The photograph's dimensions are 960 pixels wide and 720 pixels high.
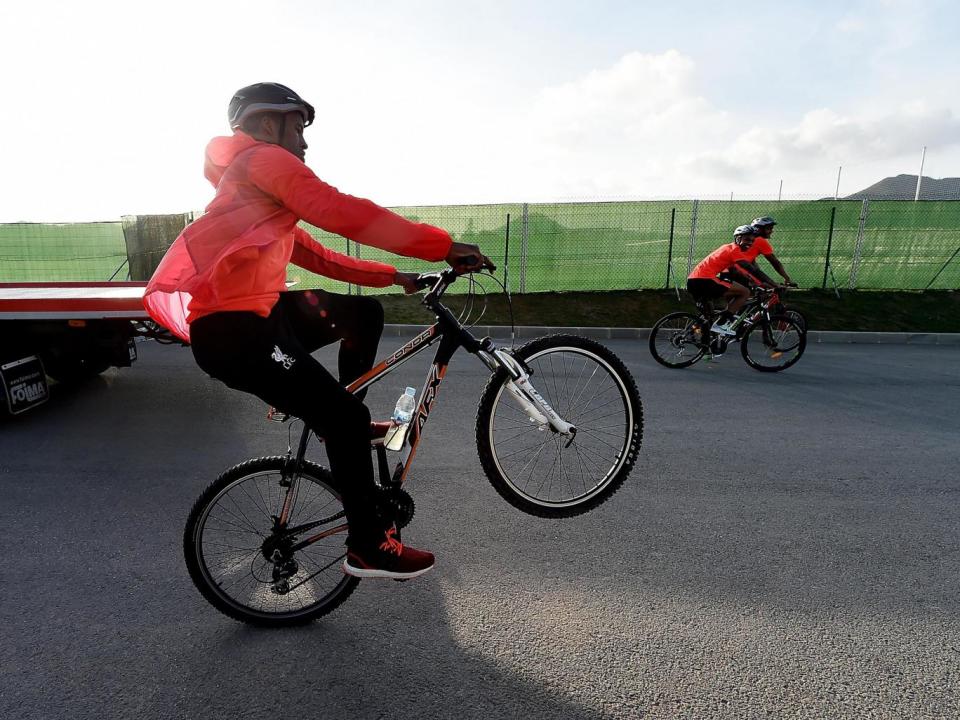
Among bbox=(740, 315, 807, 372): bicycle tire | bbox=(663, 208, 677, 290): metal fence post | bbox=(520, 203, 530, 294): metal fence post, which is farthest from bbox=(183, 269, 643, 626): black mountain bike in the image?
bbox=(663, 208, 677, 290): metal fence post

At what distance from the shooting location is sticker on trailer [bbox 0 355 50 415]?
18.0 ft

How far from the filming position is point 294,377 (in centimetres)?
220

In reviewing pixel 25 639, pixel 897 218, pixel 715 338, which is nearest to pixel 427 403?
pixel 25 639

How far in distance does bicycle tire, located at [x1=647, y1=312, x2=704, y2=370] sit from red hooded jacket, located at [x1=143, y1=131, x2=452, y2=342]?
6916 millimetres

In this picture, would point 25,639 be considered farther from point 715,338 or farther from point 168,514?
point 715,338

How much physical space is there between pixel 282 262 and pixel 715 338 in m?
7.52

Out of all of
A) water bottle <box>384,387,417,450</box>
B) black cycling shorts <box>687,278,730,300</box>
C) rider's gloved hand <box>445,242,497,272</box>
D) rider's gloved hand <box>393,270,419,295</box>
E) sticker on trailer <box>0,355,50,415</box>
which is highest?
rider's gloved hand <box>445,242,497,272</box>

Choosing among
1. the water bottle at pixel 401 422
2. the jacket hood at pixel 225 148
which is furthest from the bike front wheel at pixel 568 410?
the jacket hood at pixel 225 148

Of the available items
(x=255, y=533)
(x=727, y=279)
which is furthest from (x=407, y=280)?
(x=727, y=279)

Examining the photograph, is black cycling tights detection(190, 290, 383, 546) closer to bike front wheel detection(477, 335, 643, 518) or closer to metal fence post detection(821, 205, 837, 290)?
bike front wheel detection(477, 335, 643, 518)

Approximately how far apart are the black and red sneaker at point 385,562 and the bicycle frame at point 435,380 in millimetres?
Result: 216

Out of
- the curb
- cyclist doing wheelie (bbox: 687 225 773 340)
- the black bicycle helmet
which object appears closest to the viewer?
the black bicycle helmet

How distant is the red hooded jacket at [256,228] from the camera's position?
2.03 m

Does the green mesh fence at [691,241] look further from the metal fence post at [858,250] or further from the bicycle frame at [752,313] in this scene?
the bicycle frame at [752,313]
